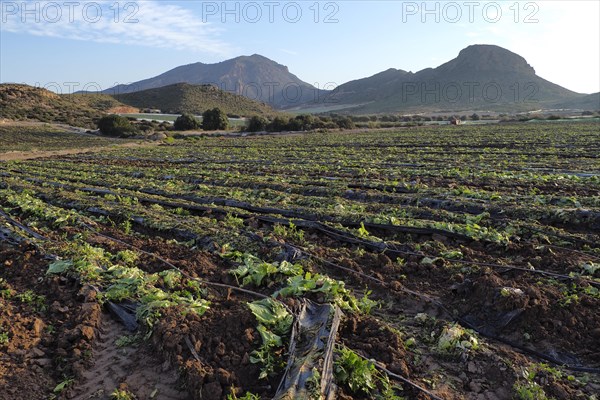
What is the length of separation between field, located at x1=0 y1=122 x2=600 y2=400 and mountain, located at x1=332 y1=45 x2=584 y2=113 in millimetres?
120810

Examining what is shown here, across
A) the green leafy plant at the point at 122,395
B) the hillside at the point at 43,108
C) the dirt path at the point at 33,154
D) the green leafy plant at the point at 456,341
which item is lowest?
the green leafy plant at the point at 122,395

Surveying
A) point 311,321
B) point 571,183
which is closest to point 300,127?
point 571,183

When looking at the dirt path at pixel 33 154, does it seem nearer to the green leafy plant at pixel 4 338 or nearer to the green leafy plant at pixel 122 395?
the green leafy plant at pixel 4 338

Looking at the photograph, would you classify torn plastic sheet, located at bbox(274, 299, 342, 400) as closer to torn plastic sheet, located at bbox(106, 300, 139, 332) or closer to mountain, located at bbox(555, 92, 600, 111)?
torn plastic sheet, located at bbox(106, 300, 139, 332)

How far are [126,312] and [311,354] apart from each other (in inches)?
88.3

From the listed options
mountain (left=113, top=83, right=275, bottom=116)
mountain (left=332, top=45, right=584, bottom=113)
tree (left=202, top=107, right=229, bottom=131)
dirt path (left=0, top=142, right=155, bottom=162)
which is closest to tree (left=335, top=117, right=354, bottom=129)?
tree (left=202, top=107, right=229, bottom=131)

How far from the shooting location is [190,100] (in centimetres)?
8206

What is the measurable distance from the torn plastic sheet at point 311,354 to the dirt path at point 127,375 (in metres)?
0.92

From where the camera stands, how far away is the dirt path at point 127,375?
12.3 ft

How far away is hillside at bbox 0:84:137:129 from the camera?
53625 mm

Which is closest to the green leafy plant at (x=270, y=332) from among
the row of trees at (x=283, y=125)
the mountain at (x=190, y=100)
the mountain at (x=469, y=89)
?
the row of trees at (x=283, y=125)

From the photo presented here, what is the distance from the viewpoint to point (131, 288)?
521 cm

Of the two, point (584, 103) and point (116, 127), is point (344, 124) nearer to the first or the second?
point (116, 127)

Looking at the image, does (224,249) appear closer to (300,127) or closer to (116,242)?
(116,242)
